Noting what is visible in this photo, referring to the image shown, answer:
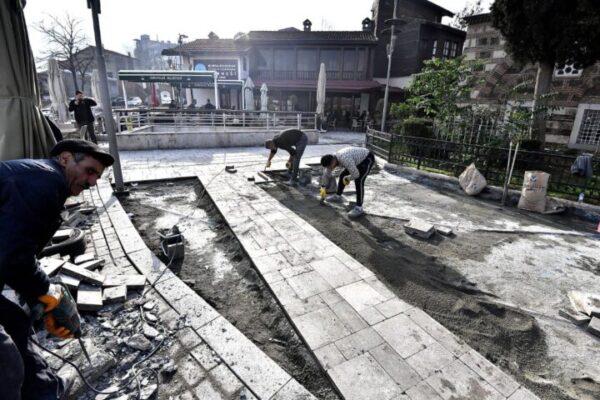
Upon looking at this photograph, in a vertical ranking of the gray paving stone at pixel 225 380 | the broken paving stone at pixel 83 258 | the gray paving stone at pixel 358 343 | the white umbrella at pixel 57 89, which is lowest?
the gray paving stone at pixel 225 380

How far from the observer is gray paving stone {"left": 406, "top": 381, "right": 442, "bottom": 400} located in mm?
2205

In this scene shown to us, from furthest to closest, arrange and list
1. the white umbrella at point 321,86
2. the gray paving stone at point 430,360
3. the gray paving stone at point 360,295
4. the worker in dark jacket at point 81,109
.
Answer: the white umbrella at point 321,86 → the worker in dark jacket at point 81,109 → the gray paving stone at point 360,295 → the gray paving stone at point 430,360

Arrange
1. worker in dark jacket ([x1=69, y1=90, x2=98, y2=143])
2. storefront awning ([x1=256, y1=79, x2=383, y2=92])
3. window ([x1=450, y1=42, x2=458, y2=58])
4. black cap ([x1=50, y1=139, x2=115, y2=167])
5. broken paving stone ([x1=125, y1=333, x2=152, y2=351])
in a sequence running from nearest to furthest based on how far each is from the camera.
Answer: black cap ([x1=50, y1=139, x2=115, y2=167]) → broken paving stone ([x1=125, y1=333, x2=152, y2=351]) → worker in dark jacket ([x1=69, y1=90, x2=98, y2=143]) → storefront awning ([x1=256, y1=79, x2=383, y2=92]) → window ([x1=450, y1=42, x2=458, y2=58])

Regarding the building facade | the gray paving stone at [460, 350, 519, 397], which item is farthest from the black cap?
the building facade

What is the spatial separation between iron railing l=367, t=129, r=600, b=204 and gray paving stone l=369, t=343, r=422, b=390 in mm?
6410

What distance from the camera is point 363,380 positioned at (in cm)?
233

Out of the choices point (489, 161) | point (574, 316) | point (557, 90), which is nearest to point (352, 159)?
point (574, 316)

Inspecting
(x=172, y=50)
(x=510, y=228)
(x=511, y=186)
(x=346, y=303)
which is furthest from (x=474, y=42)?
(x=172, y=50)

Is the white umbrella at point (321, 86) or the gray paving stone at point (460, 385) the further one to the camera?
the white umbrella at point (321, 86)

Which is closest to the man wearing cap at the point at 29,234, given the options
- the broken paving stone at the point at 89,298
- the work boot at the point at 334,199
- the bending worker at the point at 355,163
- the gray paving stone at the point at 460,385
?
the broken paving stone at the point at 89,298

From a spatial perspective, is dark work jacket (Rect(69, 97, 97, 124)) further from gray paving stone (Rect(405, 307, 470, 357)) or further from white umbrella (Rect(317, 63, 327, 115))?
gray paving stone (Rect(405, 307, 470, 357))

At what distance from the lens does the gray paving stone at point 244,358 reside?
90.1 inches

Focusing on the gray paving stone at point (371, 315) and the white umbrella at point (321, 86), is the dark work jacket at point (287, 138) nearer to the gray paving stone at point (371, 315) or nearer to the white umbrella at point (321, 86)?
the gray paving stone at point (371, 315)

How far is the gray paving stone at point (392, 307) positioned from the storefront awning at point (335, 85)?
68.0 feet
